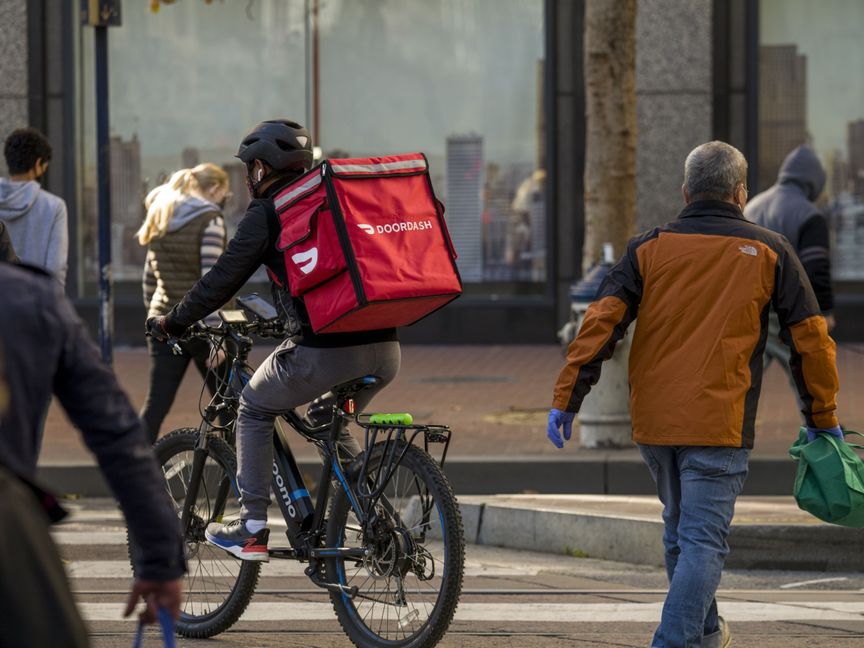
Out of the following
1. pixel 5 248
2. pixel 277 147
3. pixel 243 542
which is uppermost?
pixel 277 147

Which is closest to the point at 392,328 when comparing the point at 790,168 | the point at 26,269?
the point at 26,269

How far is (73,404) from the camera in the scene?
2.65 meters

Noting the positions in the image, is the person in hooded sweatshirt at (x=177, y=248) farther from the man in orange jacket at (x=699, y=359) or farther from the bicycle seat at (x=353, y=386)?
the man in orange jacket at (x=699, y=359)

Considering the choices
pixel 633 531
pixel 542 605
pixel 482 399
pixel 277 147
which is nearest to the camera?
pixel 277 147

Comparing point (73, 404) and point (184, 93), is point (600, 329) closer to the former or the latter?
point (73, 404)

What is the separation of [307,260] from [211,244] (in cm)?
305

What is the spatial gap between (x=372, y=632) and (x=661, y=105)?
34.3ft

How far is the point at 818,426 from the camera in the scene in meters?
4.70

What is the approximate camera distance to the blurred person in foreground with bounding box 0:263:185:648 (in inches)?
85.8

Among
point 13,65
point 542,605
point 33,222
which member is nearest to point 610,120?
point 33,222

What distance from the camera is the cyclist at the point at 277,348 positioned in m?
5.14

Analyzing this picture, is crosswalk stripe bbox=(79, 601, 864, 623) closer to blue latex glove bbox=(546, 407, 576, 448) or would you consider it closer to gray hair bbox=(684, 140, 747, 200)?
blue latex glove bbox=(546, 407, 576, 448)

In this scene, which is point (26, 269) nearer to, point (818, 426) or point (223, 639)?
point (818, 426)

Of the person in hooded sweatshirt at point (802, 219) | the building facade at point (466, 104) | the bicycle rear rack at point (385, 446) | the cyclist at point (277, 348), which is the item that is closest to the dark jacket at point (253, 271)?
the cyclist at point (277, 348)
